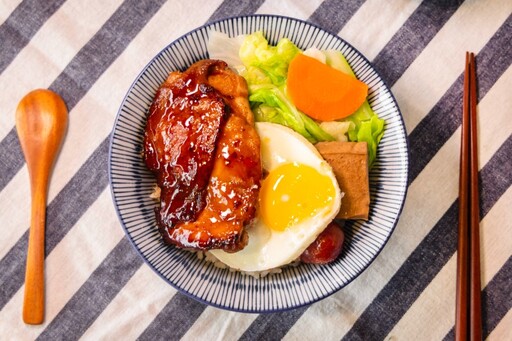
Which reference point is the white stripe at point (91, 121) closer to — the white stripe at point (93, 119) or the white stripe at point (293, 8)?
the white stripe at point (93, 119)

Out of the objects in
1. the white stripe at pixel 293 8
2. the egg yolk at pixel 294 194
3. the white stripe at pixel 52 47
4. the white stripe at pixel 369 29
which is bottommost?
the white stripe at pixel 52 47

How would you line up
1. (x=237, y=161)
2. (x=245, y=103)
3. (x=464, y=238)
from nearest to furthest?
(x=237, y=161) < (x=245, y=103) < (x=464, y=238)

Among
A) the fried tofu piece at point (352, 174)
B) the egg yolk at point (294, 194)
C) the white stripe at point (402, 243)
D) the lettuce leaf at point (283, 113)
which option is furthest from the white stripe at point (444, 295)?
Answer: the lettuce leaf at point (283, 113)

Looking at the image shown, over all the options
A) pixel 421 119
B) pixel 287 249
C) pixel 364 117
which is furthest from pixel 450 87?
pixel 287 249

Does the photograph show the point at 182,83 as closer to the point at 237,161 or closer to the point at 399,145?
the point at 237,161

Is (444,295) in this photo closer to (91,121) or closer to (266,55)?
(266,55)

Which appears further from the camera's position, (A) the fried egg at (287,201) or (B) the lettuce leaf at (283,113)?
(B) the lettuce leaf at (283,113)
